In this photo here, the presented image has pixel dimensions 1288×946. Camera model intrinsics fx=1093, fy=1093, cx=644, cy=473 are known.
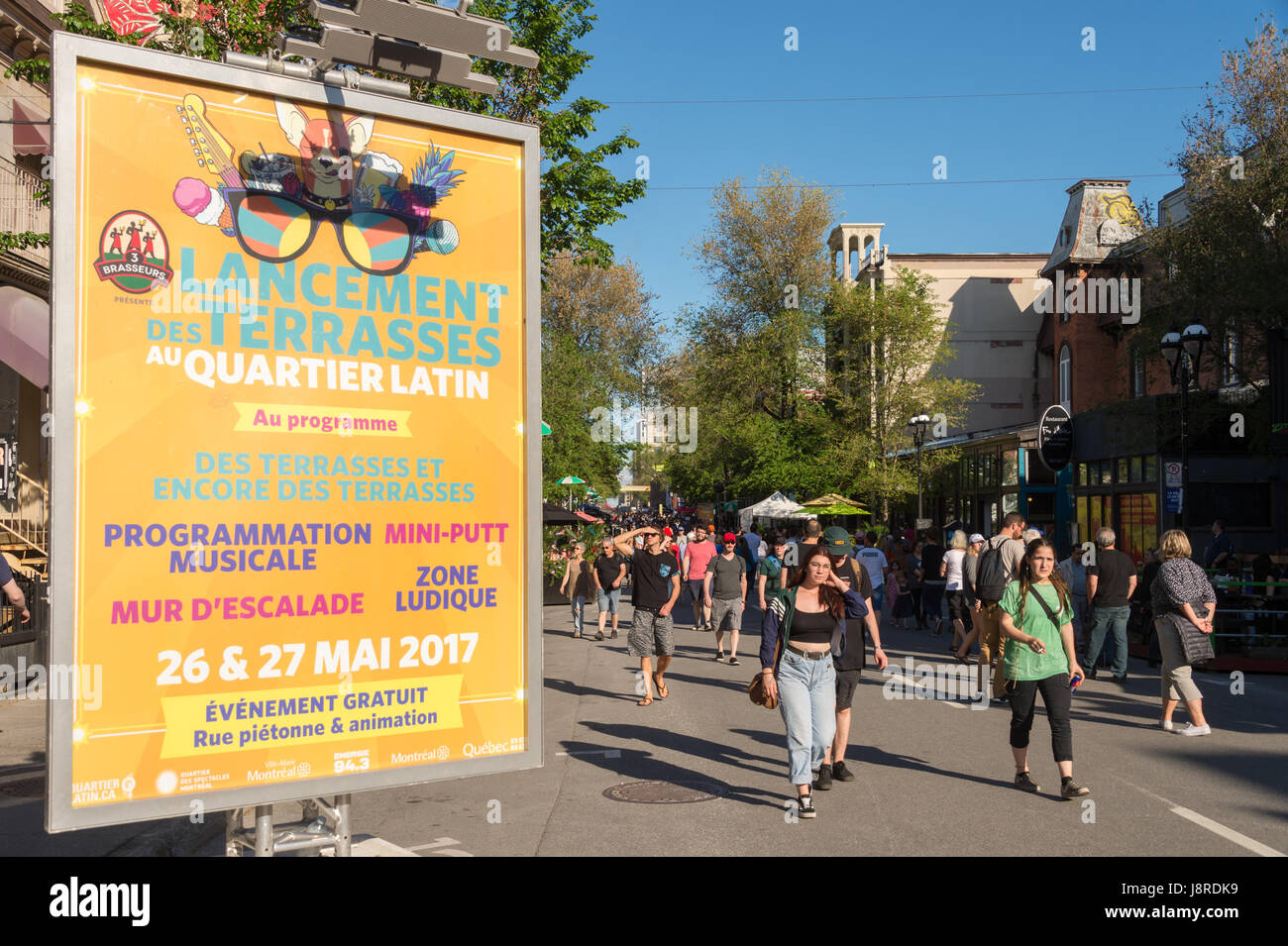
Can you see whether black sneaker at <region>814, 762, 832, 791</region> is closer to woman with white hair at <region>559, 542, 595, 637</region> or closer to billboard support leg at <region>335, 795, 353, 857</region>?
billboard support leg at <region>335, 795, 353, 857</region>

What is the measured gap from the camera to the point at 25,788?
7848 mm

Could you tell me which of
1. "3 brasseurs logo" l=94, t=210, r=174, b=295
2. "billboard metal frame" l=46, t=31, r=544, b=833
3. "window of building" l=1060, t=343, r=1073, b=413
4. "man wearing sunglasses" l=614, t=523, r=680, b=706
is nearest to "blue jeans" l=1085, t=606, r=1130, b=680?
"man wearing sunglasses" l=614, t=523, r=680, b=706

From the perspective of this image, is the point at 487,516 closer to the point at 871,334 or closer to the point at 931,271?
the point at 871,334

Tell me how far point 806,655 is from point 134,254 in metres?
5.18

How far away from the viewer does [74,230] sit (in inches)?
140

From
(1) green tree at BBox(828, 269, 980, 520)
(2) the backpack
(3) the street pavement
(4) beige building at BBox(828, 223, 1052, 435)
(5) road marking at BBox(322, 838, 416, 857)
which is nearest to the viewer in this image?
(5) road marking at BBox(322, 838, 416, 857)

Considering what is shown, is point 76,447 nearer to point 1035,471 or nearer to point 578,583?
point 578,583

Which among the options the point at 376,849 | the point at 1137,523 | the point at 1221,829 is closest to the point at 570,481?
the point at 1137,523

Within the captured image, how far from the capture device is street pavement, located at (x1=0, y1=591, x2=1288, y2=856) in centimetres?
658

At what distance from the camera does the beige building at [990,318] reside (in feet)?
174

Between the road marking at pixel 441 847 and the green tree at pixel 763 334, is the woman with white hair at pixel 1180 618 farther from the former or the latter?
the green tree at pixel 763 334

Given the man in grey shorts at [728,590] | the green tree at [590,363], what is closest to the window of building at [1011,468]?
the green tree at [590,363]

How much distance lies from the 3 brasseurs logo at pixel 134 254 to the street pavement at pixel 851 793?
137 inches

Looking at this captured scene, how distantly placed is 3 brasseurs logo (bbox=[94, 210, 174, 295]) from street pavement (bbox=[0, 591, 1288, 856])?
3483mm
